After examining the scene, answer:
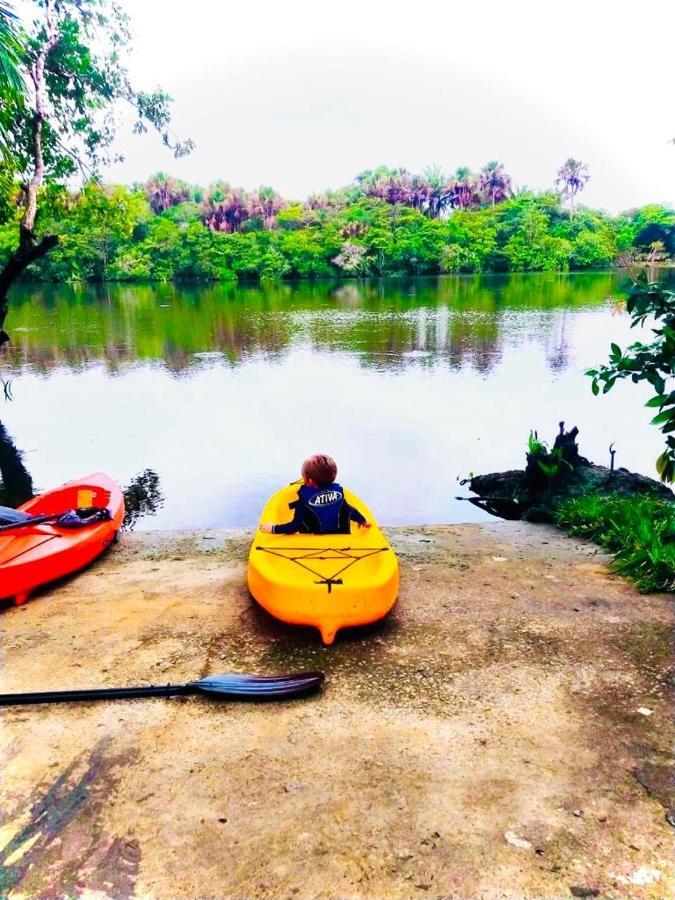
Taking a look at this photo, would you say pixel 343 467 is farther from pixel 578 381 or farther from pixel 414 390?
pixel 578 381

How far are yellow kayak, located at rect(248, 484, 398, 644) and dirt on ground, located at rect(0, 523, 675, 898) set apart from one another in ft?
0.67

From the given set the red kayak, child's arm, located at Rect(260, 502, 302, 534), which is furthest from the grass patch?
the red kayak

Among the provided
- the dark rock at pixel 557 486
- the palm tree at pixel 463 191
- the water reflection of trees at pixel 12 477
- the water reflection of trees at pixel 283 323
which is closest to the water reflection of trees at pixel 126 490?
the water reflection of trees at pixel 12 477

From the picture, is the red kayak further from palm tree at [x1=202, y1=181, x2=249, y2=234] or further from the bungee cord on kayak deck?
palm tree at [x1=202, y1=181, x2=249, y2=234]

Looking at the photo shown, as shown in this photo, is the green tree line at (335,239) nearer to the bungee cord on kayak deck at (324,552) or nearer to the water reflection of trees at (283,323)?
the water reflection of trees at (283,323)

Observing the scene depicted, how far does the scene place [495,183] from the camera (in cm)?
7269

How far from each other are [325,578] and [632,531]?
3122mm

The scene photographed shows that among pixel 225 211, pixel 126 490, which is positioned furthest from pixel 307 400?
pixel 225 211

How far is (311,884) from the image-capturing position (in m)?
2.10

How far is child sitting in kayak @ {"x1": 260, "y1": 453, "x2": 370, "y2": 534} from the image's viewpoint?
4.20 meters

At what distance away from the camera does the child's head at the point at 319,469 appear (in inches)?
164

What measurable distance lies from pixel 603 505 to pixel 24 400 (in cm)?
1334

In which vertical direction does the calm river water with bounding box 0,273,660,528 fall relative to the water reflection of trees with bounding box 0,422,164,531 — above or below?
above

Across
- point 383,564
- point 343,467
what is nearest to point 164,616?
point 383,564
